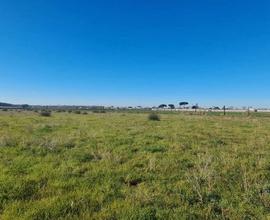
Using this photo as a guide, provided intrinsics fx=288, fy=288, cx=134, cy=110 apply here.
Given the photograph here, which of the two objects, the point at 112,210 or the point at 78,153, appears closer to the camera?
the point at 112,210

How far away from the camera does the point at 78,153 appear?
11.0 metres

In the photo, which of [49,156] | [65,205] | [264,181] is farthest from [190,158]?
[65,205]

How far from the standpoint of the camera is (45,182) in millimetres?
7199

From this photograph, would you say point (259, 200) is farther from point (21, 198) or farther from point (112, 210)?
point (21, 198)

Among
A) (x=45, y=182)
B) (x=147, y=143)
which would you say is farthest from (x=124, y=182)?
(x=147, y=143)

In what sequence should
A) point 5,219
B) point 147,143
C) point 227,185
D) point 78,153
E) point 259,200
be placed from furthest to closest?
point 147,143
point 78,153
point 227,185
point 259,200
point 5,219

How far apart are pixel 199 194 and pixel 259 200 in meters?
1.19

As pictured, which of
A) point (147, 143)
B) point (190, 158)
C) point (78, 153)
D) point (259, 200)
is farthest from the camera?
point (147, 143)

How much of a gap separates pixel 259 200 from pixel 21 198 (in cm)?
489

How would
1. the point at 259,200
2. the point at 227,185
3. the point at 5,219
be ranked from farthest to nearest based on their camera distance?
the point at 227,185, the point at 259,200, the point at 5,219

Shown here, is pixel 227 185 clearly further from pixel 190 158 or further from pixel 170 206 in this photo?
pixel 190 158

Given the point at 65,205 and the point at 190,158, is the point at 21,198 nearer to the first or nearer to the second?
the point at 65,205

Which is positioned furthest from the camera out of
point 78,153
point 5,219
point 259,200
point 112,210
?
point 78,153

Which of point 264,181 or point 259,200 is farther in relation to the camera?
point 264,181
